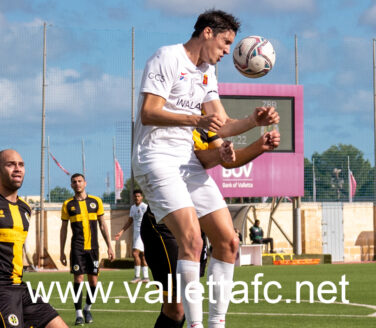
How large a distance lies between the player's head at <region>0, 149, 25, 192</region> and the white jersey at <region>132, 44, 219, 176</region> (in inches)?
33.5

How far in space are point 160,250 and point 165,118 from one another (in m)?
1.29

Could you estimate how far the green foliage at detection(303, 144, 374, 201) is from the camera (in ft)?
118

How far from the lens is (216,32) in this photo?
20.3 feet

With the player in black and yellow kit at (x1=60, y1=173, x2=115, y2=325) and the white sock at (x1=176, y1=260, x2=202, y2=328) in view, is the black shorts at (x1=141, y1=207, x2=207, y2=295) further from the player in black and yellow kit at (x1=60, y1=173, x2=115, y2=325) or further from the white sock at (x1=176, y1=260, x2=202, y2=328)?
the player in black and yellow kit at (x1=60, y1=173, x2=115, y2=325)

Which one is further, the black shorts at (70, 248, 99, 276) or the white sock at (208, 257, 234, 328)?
the black shorts at (70, 248, 99, 276)

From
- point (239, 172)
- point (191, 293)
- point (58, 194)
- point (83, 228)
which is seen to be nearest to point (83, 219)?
point (83, 228)

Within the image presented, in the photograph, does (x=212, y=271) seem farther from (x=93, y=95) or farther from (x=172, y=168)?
(x=93, y=95)

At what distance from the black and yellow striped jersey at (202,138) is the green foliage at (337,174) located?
93.5ft

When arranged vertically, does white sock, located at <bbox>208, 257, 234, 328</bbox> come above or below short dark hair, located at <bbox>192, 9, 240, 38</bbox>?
below

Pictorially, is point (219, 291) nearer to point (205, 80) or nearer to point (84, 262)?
point (205, 80)

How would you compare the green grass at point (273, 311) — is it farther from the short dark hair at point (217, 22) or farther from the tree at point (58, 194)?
the tree at point (58, 194)

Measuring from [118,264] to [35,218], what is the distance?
3682mm

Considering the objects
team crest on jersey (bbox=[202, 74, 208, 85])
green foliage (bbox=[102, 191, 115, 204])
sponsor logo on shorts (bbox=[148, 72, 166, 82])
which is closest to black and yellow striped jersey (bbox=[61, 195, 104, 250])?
team crest on jersey (bbox=[202, 74, 208, 85])

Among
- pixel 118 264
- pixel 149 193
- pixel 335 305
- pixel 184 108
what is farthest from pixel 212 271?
pixel 118 264
